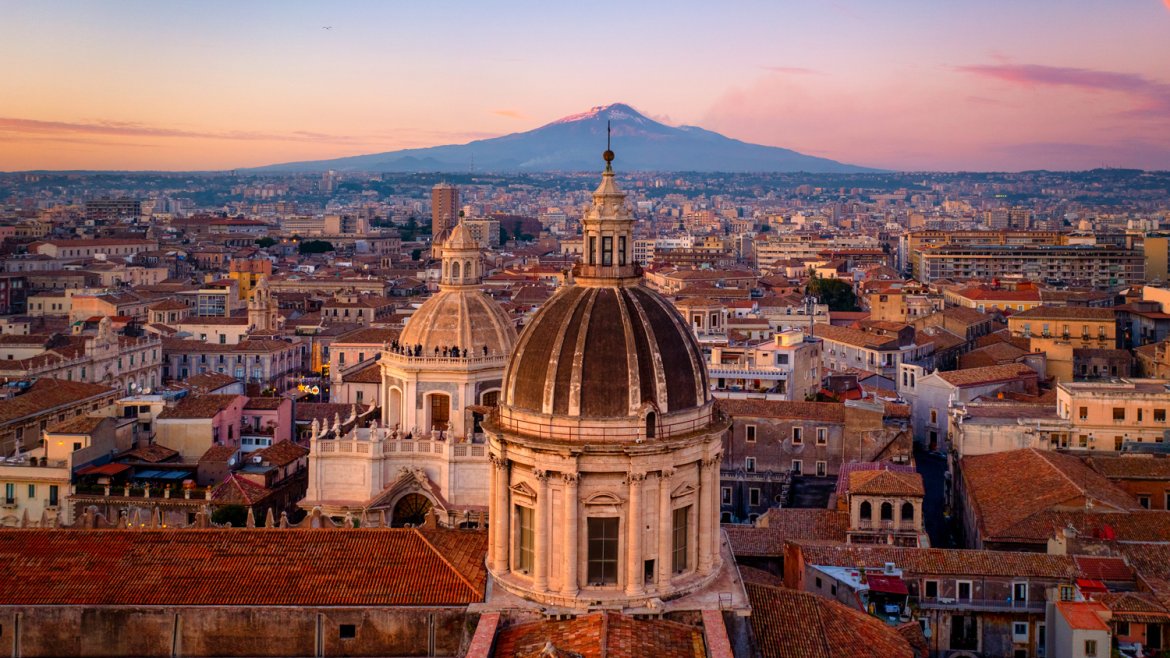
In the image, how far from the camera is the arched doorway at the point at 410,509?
37.8 metres

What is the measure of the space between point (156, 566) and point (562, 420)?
8254 millimetres

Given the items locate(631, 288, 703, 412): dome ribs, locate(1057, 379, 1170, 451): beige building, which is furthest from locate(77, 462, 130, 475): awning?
locate(1057, 379, 1170, 451): beige building

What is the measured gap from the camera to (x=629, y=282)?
24672 millimetres

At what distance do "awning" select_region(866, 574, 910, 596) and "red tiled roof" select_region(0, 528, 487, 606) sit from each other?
10471 millimetres

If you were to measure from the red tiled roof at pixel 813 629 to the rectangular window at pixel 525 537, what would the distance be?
4.40 m

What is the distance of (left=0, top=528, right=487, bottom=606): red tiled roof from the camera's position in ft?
77.4

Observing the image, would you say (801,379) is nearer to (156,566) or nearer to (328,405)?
(328,405)

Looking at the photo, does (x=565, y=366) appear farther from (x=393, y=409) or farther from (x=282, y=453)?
(x=282, y=453)

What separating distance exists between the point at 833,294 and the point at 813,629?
93868 millimetres

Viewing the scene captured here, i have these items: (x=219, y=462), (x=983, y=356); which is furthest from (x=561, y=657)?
(x=983, y=356)

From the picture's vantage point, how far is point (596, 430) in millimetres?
23219

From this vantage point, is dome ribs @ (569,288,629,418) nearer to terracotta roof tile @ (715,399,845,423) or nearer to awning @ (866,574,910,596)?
awning @ (866,574,910,596)

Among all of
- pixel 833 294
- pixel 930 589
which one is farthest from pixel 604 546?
pixel 833 294

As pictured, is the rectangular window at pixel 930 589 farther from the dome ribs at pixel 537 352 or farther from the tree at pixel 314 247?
the tree at pixel 314 247
